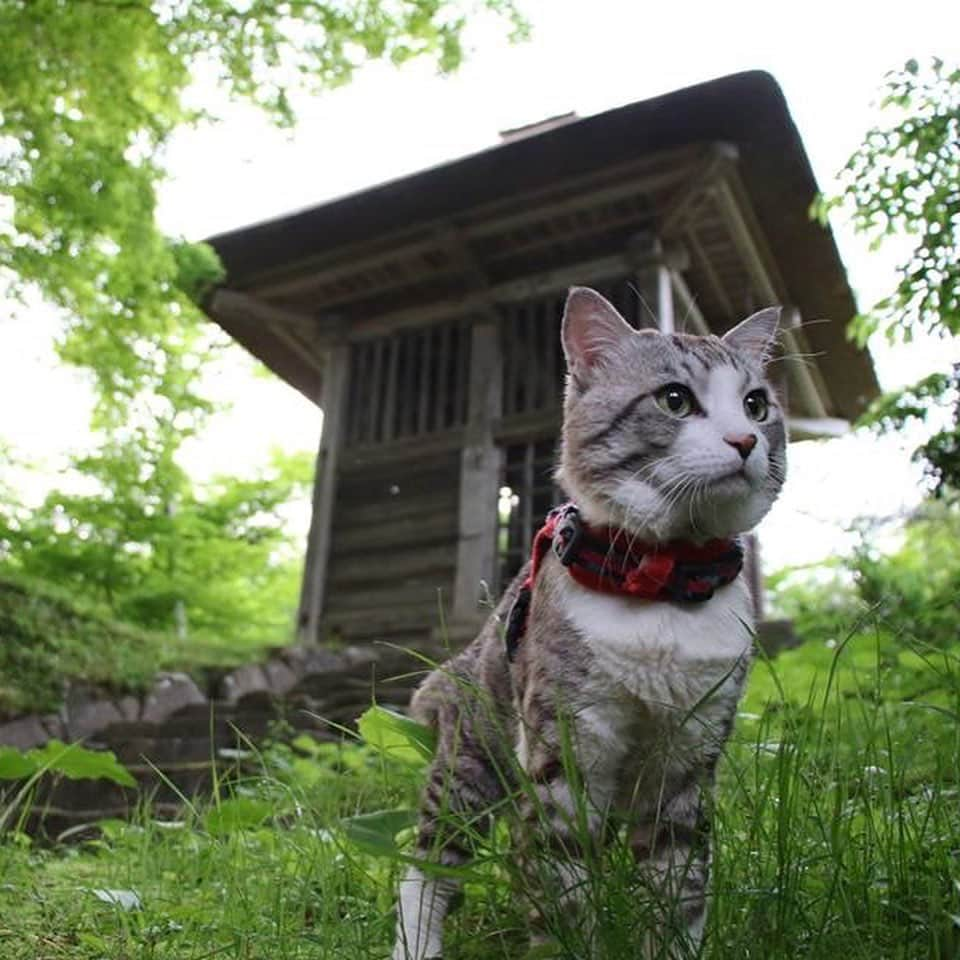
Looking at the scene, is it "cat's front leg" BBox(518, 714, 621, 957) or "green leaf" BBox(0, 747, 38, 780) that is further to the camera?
"green leaf" BBox(0, 747, 38, 780)

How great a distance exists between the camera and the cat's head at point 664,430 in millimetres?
1723

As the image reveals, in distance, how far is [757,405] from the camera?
193 centimetres

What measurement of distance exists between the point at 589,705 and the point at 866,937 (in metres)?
0.55

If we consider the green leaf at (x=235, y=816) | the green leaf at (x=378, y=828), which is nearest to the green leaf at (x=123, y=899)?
the green leaf at (x=235, y=816)

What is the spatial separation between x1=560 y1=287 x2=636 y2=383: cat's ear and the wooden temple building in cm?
599

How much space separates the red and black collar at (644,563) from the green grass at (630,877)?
0.79 ft

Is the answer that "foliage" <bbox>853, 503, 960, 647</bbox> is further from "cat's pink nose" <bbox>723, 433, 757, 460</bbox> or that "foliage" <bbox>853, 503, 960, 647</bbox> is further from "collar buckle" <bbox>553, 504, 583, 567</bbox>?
"collar buckle" <bbox>553, 504, 583, 567</bbox>

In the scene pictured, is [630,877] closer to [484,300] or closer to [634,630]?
[634,630]

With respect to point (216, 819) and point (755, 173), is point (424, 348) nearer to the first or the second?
point (755, 173)

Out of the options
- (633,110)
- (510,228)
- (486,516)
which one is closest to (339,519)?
(486,516)

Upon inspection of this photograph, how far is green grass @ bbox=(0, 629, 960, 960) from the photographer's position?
146 centimetres

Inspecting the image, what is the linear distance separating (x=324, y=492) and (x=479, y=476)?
1.78 m

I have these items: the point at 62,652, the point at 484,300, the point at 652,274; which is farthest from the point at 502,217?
the point at 62,652

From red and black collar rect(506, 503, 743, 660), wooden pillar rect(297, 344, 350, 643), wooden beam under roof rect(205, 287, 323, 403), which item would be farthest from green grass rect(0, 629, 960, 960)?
wooden beam under roof rect(205, 287, 323, 403)
